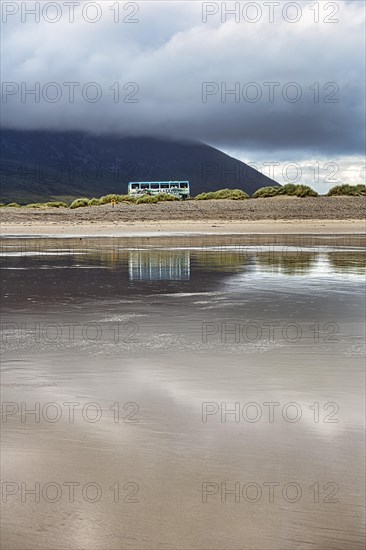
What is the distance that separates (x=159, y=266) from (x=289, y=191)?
155 feet

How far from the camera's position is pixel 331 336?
9.18 metres

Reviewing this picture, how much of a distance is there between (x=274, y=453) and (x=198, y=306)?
7.33 metres

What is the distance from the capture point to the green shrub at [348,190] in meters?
64.5

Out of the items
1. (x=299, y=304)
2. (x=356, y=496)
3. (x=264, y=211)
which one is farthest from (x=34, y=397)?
(x=264, y=211)

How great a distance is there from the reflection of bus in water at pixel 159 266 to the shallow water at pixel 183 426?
5093 mm

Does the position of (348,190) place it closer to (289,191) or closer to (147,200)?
(289,191)

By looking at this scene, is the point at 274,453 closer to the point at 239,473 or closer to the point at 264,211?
the point at 239,473

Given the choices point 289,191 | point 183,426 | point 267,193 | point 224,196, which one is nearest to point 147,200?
point 224,196

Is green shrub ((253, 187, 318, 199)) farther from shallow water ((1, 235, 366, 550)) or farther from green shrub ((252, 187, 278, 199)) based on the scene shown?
shallow water ((1, 235, 366, 550))

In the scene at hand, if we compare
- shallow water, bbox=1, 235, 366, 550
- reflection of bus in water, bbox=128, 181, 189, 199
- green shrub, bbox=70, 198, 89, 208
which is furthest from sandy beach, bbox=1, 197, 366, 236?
shallow water, bbox=1, 235, 366, 550

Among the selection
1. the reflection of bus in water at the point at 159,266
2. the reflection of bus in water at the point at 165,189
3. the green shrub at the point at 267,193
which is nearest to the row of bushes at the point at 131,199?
the green shrub at the point at 267,193

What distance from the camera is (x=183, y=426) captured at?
5.42 m

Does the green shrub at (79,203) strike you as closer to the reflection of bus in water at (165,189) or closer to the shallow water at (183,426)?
the reflection of bus in water at (165,189)

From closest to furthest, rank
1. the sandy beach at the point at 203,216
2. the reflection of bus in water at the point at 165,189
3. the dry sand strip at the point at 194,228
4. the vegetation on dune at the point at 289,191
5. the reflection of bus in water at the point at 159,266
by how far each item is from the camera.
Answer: the reflection of bus in water at the point at 159,266 < the dry sand strip at the point at 194,228 < the sandy beach at the point at 203,216 < the vegetation on dune at the point at 289,191 < the reflection of bus in water at the point at 165,189
